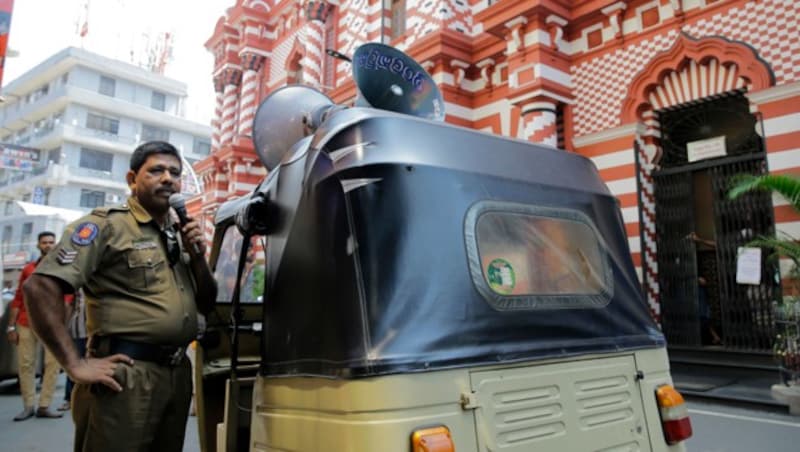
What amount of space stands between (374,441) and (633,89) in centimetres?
827

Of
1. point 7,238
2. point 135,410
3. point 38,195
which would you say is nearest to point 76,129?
point 38,195

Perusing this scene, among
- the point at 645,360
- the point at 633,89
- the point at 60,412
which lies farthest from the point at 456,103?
the point at 645,360

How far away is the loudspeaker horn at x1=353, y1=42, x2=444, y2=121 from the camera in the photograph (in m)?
3.73

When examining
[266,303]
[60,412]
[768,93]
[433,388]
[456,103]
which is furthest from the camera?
[456,103]

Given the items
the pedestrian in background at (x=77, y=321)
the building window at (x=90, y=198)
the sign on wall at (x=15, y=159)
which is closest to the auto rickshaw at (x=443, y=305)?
the pedestrian in background at (x=77, y=321)

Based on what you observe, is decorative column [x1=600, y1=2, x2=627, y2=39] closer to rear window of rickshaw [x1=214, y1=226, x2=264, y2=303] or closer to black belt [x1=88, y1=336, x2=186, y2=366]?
rear window of rickshaw [x1=214, y1=226, x2=264, y2=303]

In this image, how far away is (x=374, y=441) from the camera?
166 cm

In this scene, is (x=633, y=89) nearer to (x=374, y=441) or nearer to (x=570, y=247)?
(x=570, y=247)

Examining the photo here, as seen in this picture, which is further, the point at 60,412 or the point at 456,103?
the point at 456,103

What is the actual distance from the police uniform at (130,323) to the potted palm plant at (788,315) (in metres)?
5.97

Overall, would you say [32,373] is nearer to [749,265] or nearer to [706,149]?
[749,265]

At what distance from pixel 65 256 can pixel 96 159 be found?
3902cm

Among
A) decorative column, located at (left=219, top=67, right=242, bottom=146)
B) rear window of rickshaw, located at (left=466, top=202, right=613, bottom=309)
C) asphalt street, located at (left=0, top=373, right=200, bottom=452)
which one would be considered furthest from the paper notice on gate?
decorative column, located at (left=219, top=67, right=242, bottom=146)

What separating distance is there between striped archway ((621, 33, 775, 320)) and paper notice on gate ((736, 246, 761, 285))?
1.53 metres
